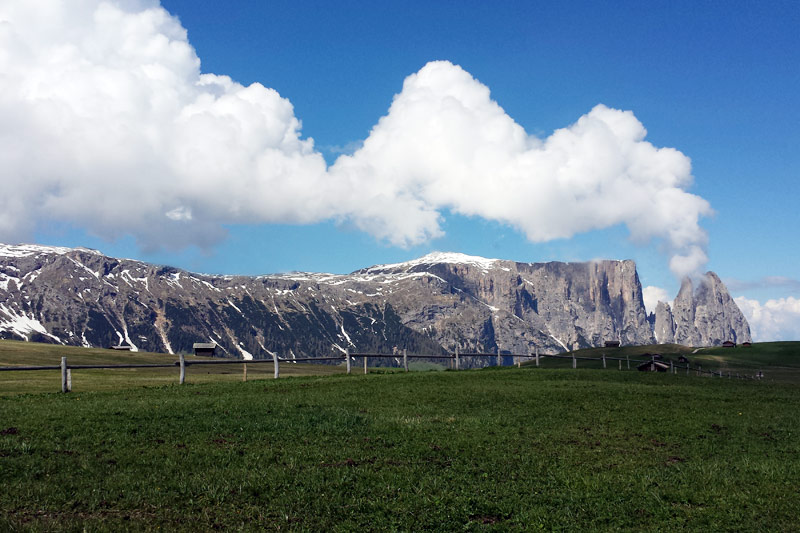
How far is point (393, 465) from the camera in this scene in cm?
1684

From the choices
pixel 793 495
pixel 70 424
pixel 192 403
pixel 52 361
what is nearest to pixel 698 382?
pixel 793 495

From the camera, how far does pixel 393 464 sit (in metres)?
17.0

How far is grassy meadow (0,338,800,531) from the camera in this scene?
13203 mm

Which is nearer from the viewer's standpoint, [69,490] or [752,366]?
[69,490]

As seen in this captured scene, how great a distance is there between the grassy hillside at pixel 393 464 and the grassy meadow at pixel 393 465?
2.4 inches

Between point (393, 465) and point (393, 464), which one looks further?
point (393, 464)

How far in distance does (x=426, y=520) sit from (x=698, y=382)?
36169 millimetres

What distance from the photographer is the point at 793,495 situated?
1498 cm

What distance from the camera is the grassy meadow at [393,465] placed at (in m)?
13.2

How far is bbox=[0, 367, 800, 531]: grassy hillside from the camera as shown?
13219 millimetres

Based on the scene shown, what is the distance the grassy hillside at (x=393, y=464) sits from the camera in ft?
43.4

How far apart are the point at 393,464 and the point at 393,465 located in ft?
0.46

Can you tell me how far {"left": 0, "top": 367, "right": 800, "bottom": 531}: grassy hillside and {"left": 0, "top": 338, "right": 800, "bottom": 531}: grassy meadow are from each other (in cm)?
6

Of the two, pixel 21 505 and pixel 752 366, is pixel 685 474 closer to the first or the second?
pixel 21 505
